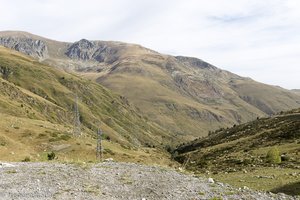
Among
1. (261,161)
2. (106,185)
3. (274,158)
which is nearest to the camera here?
(106,185)

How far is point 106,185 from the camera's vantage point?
2506cm

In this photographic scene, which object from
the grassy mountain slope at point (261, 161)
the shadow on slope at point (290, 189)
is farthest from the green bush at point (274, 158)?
the shadow on slope at point (290, 189)

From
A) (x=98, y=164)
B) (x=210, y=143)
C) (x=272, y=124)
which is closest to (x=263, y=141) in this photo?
(x=272, y=124)

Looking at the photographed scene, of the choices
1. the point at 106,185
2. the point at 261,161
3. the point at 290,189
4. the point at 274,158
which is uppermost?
the point at 290,189

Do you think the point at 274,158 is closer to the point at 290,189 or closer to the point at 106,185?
the point at 290,189

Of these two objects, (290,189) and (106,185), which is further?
(290,189)

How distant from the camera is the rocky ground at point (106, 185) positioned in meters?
A: 22.9

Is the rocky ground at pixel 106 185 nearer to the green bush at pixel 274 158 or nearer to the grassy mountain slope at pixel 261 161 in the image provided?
the grassy mountain slope at pixel 261 161

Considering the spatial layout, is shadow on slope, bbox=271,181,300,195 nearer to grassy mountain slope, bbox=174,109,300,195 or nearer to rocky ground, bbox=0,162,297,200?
grassy mountain slope, bbox=174,109,300,195

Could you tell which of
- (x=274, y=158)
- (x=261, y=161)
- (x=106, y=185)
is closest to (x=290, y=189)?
(x=106, y=185)

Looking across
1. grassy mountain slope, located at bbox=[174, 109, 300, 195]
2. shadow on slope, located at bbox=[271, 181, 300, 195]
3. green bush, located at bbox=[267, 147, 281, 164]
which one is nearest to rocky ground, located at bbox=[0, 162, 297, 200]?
grassy mountain slope, located at bbox=[174, 109, 300, 195]

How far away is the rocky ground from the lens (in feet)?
75.2

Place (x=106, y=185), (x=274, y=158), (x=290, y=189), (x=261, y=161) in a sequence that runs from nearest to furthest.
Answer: (x=106, y=185), (x=290, y=189), (x=274, y=158), (x=261, y=161)

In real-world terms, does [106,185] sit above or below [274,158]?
above
